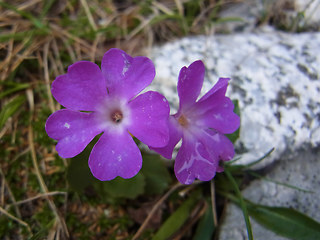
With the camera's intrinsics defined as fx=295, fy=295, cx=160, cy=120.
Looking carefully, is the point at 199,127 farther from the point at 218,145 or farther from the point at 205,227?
the point at 205,227

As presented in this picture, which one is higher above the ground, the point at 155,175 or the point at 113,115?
the point at 113,115

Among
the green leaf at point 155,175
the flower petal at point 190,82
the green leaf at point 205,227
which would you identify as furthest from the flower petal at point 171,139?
the green leaf at point 205,227

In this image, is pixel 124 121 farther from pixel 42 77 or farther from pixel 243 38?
pixel 243 38

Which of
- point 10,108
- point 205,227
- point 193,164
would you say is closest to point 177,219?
point 205,227

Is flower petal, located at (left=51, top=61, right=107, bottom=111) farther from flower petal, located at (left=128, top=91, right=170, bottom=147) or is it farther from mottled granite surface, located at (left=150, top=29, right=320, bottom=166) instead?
mottled granite surface, located at (left=150, top=29, right=320, bottom=166)

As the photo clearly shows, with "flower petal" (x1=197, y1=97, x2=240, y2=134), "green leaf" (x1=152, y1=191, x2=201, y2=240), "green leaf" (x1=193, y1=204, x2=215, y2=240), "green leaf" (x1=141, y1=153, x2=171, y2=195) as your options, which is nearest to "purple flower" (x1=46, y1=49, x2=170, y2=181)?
"flower petal" (x1=197, y1=97, x2=240, y2=134)

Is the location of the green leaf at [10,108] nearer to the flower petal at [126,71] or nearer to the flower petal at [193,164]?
the flower petal at [126,71]

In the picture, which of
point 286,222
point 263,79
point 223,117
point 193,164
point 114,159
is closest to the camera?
point 114,159
